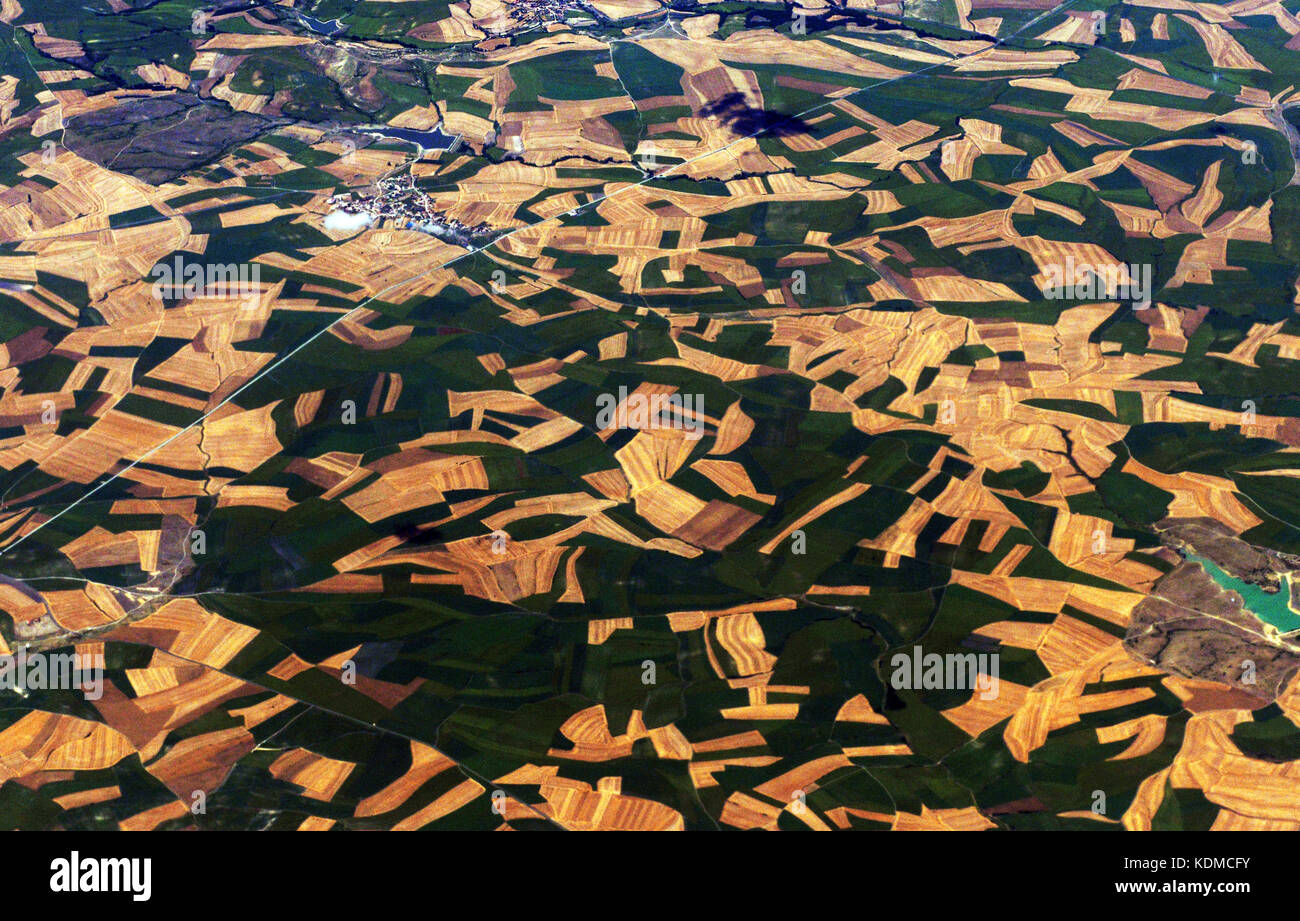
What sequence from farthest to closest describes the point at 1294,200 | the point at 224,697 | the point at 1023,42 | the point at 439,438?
the point at 1023,42 < the point at 1294,200 < the point at 439,438 < the point at 224,697

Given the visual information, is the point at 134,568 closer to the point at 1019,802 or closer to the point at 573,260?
the point at 573,260

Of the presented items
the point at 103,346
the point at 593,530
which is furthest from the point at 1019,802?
the point at 103,346

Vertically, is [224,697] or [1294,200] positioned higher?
[1294,200]

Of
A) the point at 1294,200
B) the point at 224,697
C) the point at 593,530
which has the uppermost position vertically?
the point at 1294,200

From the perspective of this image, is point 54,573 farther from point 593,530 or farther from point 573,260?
point 573,260

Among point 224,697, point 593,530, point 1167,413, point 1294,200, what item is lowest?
point 224,697

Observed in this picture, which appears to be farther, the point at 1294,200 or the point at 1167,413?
the point at 1294,200

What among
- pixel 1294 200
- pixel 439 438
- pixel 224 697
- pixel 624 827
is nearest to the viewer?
pixel 624 827

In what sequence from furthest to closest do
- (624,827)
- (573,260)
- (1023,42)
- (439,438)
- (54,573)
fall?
(1023,42), (573,260), (439,438), (54,573), (624,827)

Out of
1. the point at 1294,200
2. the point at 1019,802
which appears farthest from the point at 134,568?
the point at 1294,200
